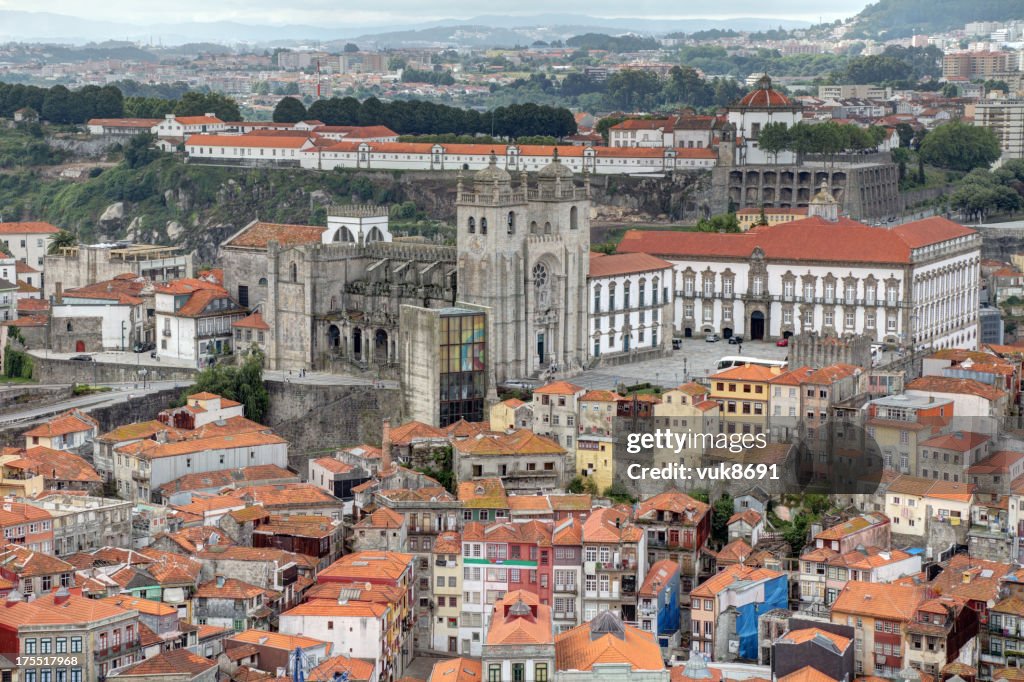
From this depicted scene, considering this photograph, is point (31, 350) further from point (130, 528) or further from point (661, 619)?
point (661, 619)

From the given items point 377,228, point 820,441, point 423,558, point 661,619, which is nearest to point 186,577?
point 423,558

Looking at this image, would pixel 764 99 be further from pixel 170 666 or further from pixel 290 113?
pixel 170 666

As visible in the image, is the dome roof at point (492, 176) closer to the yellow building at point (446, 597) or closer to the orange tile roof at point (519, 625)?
the yellow building at point (446, 597)

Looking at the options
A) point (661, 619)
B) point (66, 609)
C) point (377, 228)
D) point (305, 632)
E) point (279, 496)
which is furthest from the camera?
point (377, 228)

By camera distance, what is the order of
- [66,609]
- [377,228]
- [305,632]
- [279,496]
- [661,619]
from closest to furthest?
[66,609] < [305,632] < [661,619] < [279,496] < [377,228]

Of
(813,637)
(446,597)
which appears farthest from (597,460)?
(813,637)

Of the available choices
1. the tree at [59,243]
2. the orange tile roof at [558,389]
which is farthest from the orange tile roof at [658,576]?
the tree at [59,243]

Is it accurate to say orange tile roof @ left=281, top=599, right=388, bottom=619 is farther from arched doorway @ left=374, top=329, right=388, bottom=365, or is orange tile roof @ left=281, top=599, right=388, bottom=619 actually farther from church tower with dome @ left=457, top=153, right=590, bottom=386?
arched doorway @ left=374, top=329, right=388, bottom=365

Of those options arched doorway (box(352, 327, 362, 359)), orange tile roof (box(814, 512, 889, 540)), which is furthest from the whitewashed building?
orange tile roof (box(814, 512, 889, 540))
